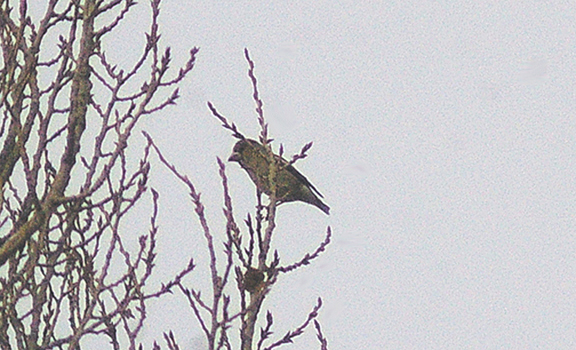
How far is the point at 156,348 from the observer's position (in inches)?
121

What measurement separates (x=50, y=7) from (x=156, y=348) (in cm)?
141

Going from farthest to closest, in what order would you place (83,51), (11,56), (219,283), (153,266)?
(153,266) → (219,283) → (11,56) → (83,51)

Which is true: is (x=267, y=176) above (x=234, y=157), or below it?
below

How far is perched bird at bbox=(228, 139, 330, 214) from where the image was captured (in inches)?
122

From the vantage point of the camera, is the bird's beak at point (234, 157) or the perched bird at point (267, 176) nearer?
the perched bird at point (267, 176)

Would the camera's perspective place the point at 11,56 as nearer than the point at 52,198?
No

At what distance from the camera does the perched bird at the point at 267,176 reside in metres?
3.10

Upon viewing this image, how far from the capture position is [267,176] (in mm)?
3297

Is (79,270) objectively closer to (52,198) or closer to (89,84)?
(89,84)

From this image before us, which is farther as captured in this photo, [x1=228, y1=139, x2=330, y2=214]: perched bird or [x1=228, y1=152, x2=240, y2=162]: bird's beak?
[x1=228, y1=152, x2=240, y2=162]: bird's beak

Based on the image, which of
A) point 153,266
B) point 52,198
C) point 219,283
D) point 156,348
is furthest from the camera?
point 153,266

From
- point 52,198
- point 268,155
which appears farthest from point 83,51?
point 268,155

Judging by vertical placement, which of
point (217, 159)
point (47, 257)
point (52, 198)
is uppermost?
point (47, 257)

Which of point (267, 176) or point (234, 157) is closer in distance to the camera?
point (267, 176)
